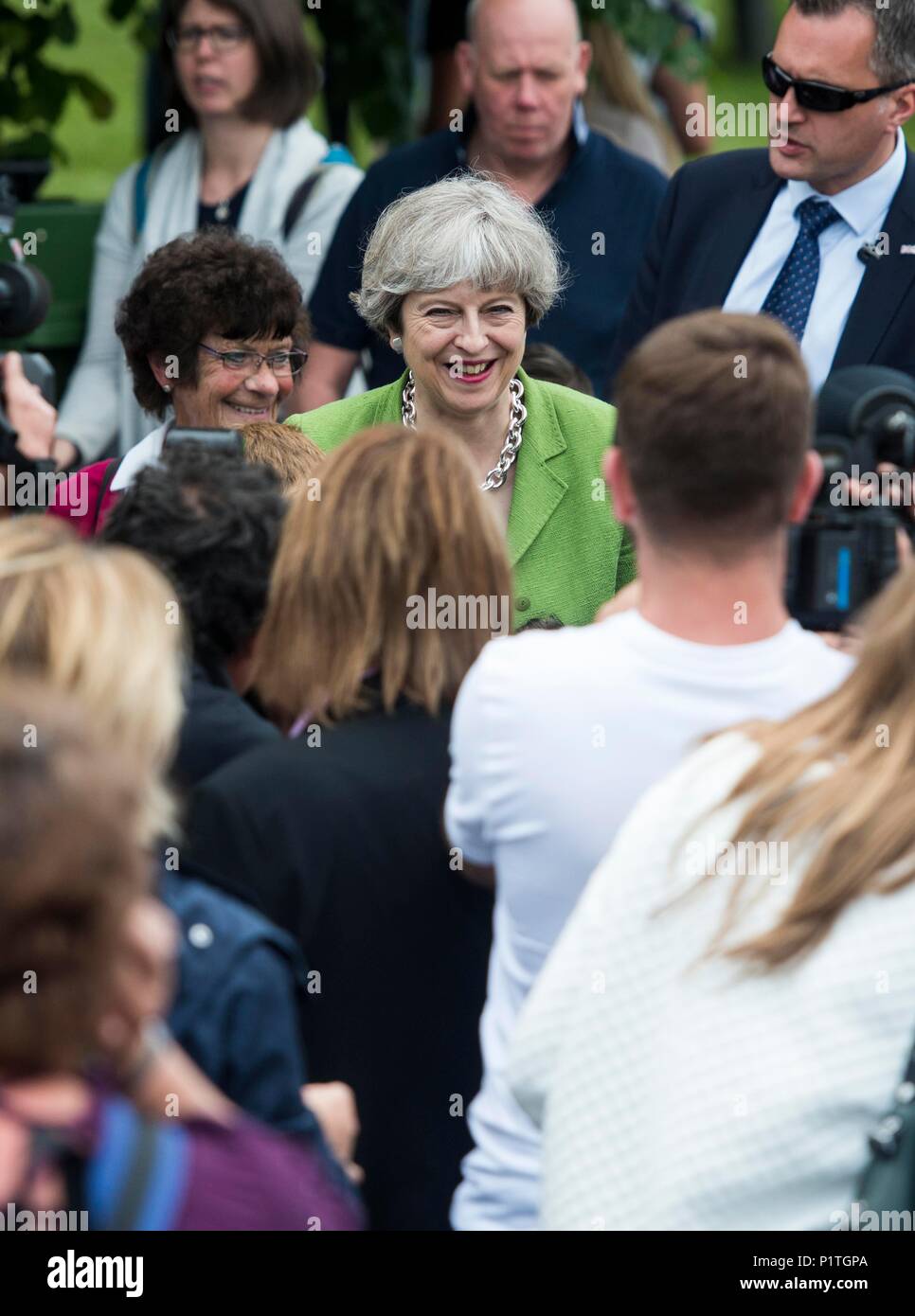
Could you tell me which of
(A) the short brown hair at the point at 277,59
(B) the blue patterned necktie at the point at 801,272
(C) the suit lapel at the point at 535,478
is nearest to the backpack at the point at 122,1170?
(C) the suit lapel at the point at 535,478

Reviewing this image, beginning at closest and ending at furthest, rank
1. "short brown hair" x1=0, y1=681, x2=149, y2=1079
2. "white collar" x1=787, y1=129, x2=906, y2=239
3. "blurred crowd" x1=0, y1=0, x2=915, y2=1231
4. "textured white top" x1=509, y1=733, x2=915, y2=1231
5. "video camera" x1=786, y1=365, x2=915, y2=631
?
"short brown hair" x1=0, y1=681, x2=149, y2=1079 → "blurred crowd" x1=0, y1=0, x2=915, y2=1231 → "textured white top" x1=509, y1=733, x2=915, y2=1231 → "video camera" x1=786, y1=365, x2=915, y2=631 → "white collar" x1=787, y1=129, x2=906, y2=239

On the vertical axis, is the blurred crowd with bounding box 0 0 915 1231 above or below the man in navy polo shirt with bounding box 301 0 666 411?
below

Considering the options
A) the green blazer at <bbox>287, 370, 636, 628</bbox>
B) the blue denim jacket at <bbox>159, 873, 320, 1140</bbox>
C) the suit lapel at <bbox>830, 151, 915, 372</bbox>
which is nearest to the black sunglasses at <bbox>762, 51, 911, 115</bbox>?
the suit lapel at <bbox>830, 151, 915, 372</bbox>

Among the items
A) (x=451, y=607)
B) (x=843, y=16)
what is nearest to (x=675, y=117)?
(x=843, y=16)

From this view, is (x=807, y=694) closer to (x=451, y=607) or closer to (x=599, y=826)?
(x=599, y=826)

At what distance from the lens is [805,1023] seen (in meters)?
1.84

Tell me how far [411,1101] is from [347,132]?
549 centimetres

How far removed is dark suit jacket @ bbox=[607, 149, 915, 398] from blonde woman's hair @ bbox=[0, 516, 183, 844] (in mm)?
2090

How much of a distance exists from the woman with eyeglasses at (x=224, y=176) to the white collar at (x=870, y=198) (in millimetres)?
1695

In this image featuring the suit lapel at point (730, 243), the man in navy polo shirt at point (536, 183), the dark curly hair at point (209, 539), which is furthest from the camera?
the man in navy polo shirt at point (536, 183)

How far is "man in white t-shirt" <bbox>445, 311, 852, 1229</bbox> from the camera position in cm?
219

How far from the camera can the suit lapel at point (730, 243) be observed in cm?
405

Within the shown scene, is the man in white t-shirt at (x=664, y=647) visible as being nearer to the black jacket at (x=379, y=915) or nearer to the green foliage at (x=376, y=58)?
the black jacket at (x=379, y=915)

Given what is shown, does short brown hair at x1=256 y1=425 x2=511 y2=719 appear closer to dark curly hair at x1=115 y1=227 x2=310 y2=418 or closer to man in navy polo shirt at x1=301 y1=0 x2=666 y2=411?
dark curly hair at x1=115 y1=227 x2=310 y2=418
